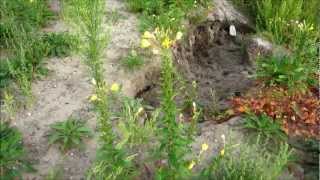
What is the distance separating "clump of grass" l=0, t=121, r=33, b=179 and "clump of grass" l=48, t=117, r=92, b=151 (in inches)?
11.7

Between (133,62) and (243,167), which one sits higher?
(133,62)

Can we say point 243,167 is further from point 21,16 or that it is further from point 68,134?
point 21,16

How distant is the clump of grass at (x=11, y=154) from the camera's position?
3711mm

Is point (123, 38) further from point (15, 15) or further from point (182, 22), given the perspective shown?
point (15, 15)

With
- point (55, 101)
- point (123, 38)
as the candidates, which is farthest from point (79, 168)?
point (123, 38)

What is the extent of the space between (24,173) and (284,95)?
2.60 metres

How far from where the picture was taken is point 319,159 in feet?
14.3

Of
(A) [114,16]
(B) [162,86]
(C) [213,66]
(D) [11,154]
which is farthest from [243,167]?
(A) [114,16]

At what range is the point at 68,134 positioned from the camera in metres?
4.23

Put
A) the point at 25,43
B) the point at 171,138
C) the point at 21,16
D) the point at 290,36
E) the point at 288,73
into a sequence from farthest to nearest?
1. the point at 290,36
2. the point at 21,16
3. the point at 25,43
4. the point at 288,73
5. the point at 171,138

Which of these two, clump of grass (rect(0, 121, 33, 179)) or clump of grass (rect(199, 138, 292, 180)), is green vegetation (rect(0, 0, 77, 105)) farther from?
clump of grass (rect(199, 138, 292, 180))

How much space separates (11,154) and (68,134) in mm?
616

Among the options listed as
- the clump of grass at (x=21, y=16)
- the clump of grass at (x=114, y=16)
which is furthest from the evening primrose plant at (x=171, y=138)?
the clump of grass at (x=114, y=16)

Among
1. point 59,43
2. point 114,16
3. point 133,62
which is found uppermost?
point 114,16
